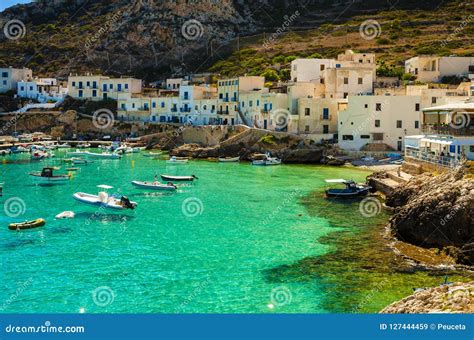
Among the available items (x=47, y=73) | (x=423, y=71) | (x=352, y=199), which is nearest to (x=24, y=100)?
(x=47, y=73)

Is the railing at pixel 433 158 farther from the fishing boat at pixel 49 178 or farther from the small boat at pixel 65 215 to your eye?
the fishing boat at pixel 49 178

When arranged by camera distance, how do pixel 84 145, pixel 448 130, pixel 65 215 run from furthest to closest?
pixel 84 145 < pixel 448 130 < pixel 65 215

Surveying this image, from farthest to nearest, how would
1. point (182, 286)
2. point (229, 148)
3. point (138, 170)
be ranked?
point (229, 148) < point (138, 170) < point (182, 286)

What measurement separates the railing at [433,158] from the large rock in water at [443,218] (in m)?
3.35

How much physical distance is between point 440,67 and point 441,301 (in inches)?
2506

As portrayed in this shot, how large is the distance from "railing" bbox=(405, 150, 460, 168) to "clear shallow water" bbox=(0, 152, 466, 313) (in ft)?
17.7

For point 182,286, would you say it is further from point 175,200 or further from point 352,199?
point 352,199

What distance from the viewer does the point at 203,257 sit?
23.1 m

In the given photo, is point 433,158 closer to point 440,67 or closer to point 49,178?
point 49,178

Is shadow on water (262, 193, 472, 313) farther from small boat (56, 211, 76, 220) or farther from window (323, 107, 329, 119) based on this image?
window (323, 107, 329, 119)

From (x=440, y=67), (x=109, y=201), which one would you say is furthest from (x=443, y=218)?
(x=440, y=67)

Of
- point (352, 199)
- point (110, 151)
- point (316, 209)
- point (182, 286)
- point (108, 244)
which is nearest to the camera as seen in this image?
point (182, 286)

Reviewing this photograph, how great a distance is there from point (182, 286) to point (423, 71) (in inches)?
2417

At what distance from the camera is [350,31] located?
11288cm
